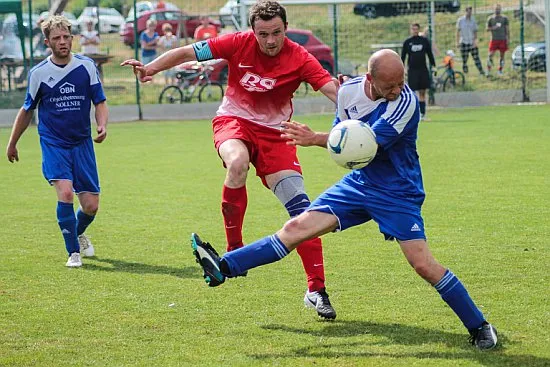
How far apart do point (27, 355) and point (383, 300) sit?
2.47 metres

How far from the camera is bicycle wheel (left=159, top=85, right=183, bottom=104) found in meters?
25.5

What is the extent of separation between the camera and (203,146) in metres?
18.2

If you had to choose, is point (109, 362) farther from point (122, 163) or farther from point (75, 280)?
point (122, 163)

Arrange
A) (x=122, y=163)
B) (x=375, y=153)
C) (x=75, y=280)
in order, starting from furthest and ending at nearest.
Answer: (x=122, y=163)
(x=75, y=280)
(x=375, y=153)

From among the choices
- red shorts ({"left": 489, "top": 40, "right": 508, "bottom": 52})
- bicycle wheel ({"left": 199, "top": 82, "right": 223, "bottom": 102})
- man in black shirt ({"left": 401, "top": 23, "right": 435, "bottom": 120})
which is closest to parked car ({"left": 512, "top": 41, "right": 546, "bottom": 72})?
red shorts ({"left": 489, "top": 40, "right": 508, "bottom": 52})

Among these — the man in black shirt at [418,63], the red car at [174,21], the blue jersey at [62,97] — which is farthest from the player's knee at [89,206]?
the red car at [174,21]

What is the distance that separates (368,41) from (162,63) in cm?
2359

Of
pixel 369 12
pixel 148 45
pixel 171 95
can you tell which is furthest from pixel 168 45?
pixel 369 12

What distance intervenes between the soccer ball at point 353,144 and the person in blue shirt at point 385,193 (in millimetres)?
75

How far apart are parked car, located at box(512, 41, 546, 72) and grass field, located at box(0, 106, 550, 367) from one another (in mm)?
12064

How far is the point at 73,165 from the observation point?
868cm

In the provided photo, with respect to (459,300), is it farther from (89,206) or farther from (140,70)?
(89,206)

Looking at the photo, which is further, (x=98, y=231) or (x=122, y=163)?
(x=122, y=163)

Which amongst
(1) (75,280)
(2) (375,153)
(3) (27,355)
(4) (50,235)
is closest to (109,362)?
(3) (27,355)
